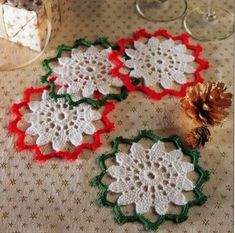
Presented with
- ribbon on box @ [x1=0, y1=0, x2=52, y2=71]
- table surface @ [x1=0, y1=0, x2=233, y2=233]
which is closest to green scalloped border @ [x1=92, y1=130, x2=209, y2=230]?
table surface @ [x1=0, y1=0, x2=233, y2=233]

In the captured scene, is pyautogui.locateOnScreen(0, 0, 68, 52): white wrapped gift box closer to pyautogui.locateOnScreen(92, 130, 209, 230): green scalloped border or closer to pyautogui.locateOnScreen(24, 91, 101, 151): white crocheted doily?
pyautogui.locateOnScreen(24, 91, 101, 151): white crocheted doily

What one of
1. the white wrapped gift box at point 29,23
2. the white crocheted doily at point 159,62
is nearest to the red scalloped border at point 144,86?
the white crocheted doily at point 159,62

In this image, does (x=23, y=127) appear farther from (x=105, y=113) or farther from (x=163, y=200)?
(x=163, y=200)

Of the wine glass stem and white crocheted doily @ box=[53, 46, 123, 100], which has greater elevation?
the wine glass stem

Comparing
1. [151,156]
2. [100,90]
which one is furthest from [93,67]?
[151,156]

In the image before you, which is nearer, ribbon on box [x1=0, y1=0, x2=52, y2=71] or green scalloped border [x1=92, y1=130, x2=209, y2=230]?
green scalloped border [x1=92, y1=130, x2=209, y2=230]

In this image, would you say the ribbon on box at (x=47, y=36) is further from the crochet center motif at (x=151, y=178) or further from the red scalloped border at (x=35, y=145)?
the crochet center motif at (x=151, y=178)

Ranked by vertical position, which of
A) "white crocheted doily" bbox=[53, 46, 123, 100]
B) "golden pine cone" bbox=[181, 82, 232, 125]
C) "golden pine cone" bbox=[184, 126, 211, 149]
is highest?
"golden pine cone" bbox=[181, 82, 232, 125]
